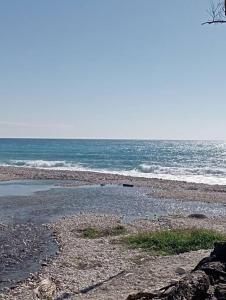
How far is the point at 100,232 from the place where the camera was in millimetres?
23594

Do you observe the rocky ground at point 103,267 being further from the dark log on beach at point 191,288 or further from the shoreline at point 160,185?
the shoreline at point 160,185

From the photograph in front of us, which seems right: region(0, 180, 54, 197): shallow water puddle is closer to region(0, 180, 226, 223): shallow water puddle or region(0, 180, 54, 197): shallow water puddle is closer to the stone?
region(0, 180, 226, 223): shallow water puddle

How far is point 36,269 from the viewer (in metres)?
17.2

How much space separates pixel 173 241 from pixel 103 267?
411cm

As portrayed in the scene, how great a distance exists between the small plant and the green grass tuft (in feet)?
5.66

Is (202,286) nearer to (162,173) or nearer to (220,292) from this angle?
(220,292)

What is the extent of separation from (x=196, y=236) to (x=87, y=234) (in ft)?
18.9

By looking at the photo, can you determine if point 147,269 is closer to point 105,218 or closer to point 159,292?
point 159,292

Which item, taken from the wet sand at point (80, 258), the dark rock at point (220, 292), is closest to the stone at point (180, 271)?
the wet sand at point (80, 258)

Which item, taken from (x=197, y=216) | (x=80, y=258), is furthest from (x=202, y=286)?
(x=197, y=216)

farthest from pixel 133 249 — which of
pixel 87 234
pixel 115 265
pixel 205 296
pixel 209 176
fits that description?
pixel 209 176

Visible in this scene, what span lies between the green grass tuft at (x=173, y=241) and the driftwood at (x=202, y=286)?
7937mm

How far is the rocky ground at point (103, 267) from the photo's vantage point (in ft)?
43.0

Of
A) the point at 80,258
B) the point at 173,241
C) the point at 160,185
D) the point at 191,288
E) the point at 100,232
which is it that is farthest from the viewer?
the point at 160,185
